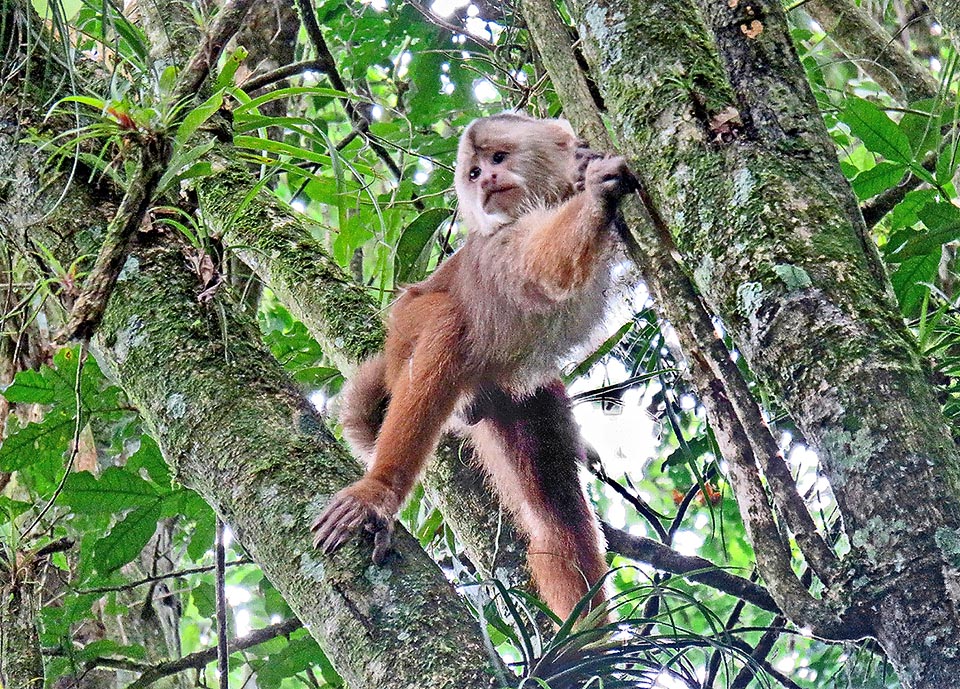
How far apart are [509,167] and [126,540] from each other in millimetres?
2237

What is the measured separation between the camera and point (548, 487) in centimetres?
425

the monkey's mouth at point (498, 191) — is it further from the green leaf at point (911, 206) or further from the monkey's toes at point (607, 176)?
the green leaf at point (911, 206)

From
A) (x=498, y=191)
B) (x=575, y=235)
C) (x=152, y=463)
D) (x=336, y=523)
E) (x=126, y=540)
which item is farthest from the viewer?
(x=498, y=191)

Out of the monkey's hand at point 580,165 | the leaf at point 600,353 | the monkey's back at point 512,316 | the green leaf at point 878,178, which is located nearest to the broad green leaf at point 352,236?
the monkey's back at point 512,316

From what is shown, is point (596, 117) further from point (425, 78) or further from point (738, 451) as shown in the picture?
point (425, 78)

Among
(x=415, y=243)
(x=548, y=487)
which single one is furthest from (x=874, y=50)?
(x=548, y=487)

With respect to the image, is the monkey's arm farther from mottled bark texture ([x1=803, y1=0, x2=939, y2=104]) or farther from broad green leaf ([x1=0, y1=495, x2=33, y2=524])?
broad green leaf ([x1=0, y1=495, x2=33, y2=524])

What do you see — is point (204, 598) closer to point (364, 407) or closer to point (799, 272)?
point (364, 407)

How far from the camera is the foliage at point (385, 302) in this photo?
2691 mm

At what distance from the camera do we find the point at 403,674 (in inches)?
83.1

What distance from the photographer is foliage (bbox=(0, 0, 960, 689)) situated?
8.83 feet

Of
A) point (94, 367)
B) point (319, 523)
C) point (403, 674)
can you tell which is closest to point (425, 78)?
point (94, 367)

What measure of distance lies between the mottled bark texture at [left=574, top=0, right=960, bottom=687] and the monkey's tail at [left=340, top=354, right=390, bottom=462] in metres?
1.94

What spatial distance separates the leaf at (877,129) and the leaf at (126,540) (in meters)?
2.90
